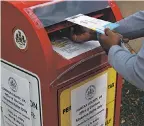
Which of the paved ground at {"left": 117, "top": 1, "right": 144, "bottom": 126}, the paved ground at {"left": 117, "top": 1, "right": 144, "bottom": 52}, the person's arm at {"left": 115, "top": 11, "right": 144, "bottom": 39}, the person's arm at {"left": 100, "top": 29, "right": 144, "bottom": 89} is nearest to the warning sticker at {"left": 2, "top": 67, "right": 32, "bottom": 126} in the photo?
the person's arm at {"left": 100, "top": 29, "right": 144, "bottom": 89}

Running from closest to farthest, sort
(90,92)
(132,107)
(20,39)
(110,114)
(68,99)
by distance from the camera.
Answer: (20,39), (68,99), (90,92), (110,114), (132,107)

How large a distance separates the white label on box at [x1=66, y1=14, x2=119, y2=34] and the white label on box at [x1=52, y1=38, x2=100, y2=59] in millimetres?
149

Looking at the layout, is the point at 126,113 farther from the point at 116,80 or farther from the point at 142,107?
the point at 116,80

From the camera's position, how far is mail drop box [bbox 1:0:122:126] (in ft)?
5.12

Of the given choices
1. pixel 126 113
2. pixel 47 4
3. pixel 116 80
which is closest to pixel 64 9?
pixel 47 4

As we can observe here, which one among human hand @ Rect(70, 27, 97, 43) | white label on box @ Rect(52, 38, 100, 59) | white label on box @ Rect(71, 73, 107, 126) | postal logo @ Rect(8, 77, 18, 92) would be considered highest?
human hand @ Rect(70, 27, 97, 43)

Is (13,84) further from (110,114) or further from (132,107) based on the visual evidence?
(132,107)

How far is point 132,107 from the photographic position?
3.02 m

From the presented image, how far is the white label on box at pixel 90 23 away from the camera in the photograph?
1625 mm

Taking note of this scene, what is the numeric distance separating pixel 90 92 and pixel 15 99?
1.34ft

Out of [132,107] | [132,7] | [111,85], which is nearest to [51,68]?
[111,85]

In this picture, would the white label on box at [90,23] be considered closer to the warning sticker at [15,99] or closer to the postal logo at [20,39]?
the postal logo at [20,39]

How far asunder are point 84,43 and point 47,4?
0.32m

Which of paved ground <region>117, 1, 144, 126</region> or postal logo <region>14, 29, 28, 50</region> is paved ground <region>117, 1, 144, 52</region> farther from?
postal logo <region>14, 29, 28, 50</region>
